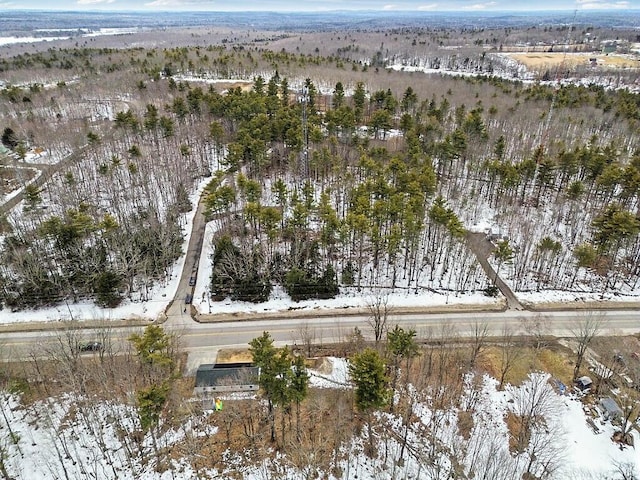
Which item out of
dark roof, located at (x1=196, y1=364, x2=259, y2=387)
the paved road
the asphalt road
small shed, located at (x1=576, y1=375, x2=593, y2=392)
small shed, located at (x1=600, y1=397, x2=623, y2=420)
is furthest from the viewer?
the paved road

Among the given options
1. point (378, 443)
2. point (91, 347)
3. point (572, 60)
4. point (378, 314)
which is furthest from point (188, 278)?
point (572, 60)

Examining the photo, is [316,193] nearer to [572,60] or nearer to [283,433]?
[283,433]

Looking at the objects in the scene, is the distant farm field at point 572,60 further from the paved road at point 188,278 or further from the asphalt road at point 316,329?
the paved road at point 188,278

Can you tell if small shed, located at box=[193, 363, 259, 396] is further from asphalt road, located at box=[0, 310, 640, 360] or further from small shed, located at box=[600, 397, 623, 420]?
small shed, located at box=[600, 397, 623, 420]

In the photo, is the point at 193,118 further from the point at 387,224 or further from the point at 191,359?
the point at 191,359

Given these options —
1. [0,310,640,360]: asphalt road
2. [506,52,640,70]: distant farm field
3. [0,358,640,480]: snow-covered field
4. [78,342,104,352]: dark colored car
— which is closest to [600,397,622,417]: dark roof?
[0,358,640,480]: snow-covered field

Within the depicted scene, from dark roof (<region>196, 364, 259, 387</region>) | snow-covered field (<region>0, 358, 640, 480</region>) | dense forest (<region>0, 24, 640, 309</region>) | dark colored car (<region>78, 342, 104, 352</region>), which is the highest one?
dense forest (<region>0, 24, 640, 309</region>)

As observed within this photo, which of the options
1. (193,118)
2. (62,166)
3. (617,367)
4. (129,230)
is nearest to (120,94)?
(193,118)
